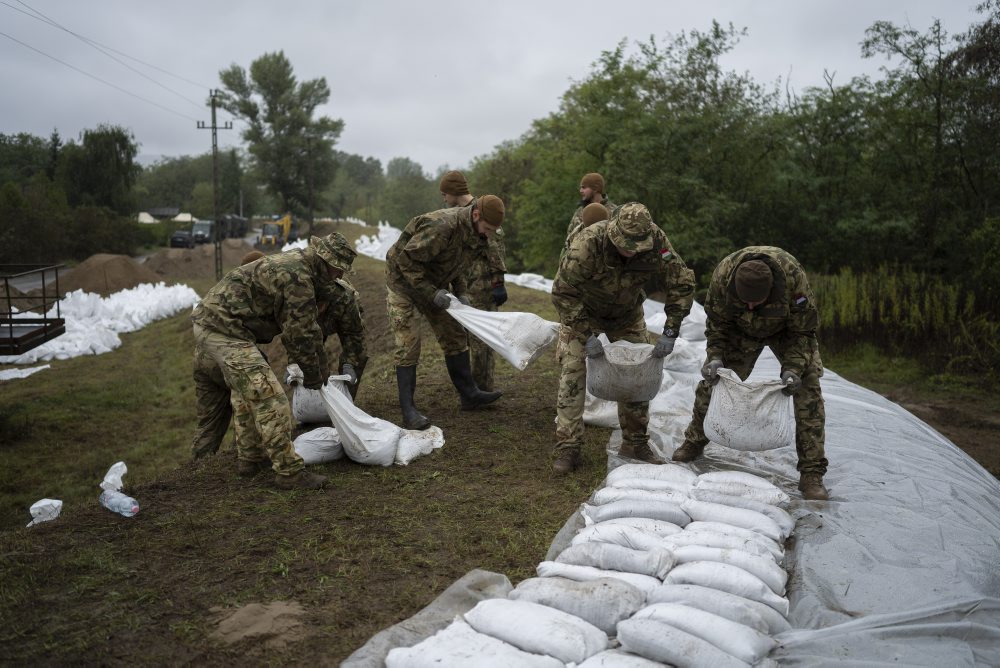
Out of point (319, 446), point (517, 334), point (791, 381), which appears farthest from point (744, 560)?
point (319, 446)

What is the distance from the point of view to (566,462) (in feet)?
14.6

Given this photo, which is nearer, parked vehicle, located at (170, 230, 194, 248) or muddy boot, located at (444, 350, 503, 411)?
muddy boot, located at (444, 350, 503, 411)

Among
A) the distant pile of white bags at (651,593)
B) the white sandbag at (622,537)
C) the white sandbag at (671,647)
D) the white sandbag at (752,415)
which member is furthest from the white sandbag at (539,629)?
the white sandbag at (752,415)

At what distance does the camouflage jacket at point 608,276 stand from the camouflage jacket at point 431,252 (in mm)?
1051

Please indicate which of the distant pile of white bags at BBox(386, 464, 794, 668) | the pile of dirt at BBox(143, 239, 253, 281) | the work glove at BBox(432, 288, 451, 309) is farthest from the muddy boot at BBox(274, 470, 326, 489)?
the pile of dirt at BBox(143, 239, 253, 281)

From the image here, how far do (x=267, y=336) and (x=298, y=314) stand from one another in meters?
0.44

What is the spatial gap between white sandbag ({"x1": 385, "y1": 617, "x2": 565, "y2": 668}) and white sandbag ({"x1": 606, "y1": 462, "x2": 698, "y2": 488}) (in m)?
1.56

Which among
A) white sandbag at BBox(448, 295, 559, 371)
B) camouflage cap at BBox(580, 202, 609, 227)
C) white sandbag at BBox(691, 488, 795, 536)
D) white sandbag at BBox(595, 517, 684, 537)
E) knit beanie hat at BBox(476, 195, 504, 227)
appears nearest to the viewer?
white sandbag at BBox(595, 517, 684, 537)

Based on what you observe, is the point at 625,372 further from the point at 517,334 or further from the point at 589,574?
the point at 589,574

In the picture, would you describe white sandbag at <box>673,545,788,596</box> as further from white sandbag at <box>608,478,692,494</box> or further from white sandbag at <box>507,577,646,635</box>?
white sandbag at <box>608,478,692,494</box>

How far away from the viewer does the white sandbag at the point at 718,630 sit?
2395 millimetres

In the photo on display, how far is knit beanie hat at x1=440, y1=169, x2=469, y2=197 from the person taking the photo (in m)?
5.93

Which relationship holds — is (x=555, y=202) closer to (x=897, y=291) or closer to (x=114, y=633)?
(x=897, y=291)

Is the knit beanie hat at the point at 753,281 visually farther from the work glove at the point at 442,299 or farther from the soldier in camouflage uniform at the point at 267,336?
the soldier in camouflage uniform at the point at 267,336
